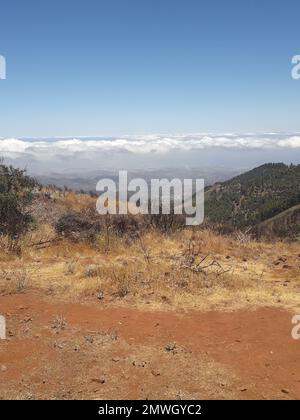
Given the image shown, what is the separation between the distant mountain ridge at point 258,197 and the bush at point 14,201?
60.4 m

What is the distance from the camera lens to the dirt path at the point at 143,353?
15.4 ft

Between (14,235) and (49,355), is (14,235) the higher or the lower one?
the higher one

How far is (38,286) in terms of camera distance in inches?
325

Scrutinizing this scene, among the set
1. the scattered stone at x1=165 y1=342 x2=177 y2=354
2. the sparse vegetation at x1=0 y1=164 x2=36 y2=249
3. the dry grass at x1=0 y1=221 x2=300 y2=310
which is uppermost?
the sparse vegetation at x1=0 y1=164 x2=36 y2=249

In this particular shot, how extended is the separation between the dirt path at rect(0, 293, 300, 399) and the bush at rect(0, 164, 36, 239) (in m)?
5.08

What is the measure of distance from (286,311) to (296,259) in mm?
4066

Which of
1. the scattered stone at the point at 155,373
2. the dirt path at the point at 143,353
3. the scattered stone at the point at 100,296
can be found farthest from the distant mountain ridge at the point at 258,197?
the scattered stone at the point at 155,373

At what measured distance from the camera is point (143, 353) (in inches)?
219

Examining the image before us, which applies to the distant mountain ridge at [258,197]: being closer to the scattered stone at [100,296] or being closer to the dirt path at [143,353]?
the scattered stone at [100,296]

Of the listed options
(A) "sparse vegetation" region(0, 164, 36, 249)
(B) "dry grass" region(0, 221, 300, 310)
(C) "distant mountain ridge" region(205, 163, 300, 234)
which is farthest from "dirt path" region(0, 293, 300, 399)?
(C) "distant mountain ridge" region(205, 163, 300, 234)

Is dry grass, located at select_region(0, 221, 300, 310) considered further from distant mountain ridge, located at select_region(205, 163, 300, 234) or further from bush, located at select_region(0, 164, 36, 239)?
distant mountain ridge, located at select_region(205, 163, 300, 234)

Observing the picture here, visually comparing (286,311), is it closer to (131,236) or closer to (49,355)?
(49,355)

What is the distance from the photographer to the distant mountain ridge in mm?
77375
